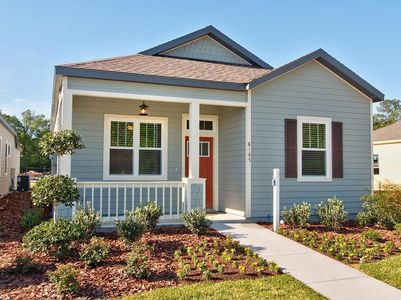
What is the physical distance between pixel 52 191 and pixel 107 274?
6.17ft

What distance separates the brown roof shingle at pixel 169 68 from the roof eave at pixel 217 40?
45cm

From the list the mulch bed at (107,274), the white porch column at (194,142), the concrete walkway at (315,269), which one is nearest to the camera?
the mulch bed at (107,274)

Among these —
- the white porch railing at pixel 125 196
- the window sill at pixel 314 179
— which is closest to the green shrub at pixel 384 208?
the window sill at pixel 314 179

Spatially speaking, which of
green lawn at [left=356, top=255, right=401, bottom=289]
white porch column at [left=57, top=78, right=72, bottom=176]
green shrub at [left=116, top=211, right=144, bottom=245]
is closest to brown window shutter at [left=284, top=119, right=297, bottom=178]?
green lawn at [left=356, top=255, right=401, bottom=289]

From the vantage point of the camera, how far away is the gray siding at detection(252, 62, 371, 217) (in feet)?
30.5

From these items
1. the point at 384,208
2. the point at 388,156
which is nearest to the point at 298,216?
the point at 384,208

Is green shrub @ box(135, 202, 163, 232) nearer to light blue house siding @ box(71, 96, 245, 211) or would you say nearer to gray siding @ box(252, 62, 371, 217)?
light blue house siding @ box(71, 96, 245, 211)

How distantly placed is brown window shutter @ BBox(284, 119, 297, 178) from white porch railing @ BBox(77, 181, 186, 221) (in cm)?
289

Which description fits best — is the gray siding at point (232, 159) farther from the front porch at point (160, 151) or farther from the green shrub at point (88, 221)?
the green shrub at point (88, 221)

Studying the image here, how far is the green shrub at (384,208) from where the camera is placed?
8414mm

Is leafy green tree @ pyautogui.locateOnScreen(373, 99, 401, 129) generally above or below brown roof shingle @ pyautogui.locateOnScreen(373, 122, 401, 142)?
above

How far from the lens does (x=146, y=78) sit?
827cm

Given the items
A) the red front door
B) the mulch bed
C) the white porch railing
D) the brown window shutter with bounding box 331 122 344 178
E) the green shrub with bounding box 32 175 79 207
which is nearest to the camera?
the mulch bed

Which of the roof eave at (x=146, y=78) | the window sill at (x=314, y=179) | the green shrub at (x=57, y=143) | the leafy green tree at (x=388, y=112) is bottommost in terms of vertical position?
the window sill at (x=314, y=179)
